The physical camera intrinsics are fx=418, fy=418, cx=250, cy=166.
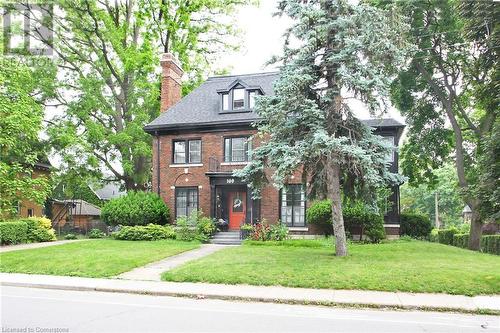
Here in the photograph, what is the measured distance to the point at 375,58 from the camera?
44.8 ft

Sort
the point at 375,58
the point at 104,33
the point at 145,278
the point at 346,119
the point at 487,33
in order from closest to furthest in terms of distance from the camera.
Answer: the point at 145,278 → the point at 375,58 → the point at 346,119 → the point at 487,33 → the point at 104,33

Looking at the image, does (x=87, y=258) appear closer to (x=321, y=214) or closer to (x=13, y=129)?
(x=13, y=129)

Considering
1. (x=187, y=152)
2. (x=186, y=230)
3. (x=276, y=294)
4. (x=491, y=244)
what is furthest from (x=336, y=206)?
(x=491, y=244)

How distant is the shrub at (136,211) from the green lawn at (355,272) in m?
8.66

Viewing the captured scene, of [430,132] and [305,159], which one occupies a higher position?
[430,132]

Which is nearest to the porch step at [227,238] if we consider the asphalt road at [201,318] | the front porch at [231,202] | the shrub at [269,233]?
the front porch at [231,202]

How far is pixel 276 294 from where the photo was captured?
996 centimetres

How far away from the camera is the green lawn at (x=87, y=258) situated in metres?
13.3

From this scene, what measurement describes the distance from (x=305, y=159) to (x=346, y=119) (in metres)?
2.25

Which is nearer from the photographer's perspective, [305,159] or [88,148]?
[305,159]

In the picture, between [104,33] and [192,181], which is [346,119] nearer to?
[192,181]

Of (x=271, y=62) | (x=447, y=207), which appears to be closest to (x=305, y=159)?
(x=271, y=62)

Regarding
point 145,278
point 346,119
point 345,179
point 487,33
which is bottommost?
point 145,278

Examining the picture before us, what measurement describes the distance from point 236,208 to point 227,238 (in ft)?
8.30
